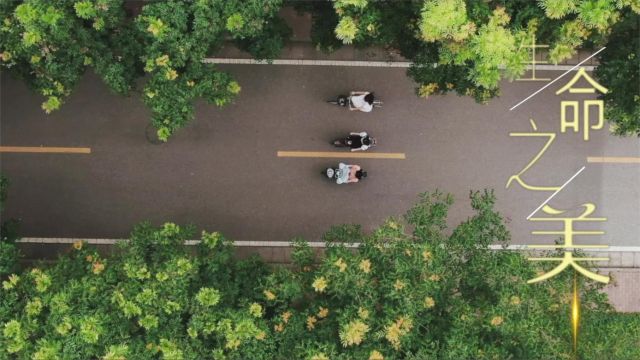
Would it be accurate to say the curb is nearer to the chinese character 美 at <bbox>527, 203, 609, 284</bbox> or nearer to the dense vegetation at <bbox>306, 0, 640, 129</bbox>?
the chinese character 美 at <bbox>527, 203, 609, 284</bbox>

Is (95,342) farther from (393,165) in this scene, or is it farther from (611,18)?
(611,18)

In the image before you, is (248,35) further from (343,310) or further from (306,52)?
(343,310)

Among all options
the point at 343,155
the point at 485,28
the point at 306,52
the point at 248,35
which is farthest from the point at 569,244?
the point at 248,35

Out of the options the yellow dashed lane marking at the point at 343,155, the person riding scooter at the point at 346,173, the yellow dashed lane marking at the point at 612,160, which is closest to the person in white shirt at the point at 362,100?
the yellow dashed lane marking at the point at 343,155

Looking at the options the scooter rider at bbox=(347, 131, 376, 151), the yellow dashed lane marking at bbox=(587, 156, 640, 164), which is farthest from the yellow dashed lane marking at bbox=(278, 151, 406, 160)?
the yellow dashed lane marking at bbox=(587, 156, 640, 164)

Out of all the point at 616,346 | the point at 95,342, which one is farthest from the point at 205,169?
the point at 616,346
